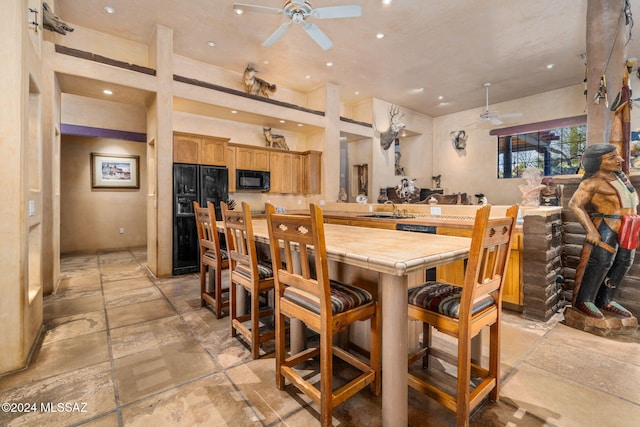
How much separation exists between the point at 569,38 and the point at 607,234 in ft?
13.6

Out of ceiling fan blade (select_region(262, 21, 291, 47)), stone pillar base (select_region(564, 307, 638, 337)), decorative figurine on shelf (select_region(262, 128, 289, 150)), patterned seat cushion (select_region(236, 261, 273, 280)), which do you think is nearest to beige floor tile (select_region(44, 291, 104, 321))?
patterned seat cushion (select_region(236, 261, 273, 280))

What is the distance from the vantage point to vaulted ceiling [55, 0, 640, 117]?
12.8 feet

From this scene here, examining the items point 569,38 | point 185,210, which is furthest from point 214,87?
point 569,38

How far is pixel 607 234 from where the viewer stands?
2393 mm

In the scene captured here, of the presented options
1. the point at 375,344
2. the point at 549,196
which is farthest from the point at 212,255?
the point at 549,196

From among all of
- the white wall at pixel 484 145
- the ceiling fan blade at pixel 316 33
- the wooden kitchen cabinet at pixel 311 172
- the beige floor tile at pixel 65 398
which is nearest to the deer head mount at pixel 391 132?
the white wall at pixel 484 145

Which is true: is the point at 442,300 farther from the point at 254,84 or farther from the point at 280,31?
the point at 254,84

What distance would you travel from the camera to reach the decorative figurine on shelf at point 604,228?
233 centimetres

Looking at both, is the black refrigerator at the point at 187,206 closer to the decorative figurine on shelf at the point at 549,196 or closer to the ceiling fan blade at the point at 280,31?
the ceiling fan blade at the point at 280,31

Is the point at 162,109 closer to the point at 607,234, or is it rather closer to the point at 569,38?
the point at 607,234

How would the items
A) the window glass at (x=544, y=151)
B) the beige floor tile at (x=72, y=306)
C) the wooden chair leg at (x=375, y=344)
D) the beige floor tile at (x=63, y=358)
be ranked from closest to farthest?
the wooden chair leg at (x=375, y=344), the beige floor tile at (x=63, y=358), the beige floor tile at (x=72, y=306), the window glass at (x=544, y=151)

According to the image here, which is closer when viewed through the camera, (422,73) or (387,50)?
(387,50)

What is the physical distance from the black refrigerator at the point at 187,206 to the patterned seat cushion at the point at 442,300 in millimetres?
3624

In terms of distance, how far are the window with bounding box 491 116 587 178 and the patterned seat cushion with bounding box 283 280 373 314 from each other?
7024 mm
